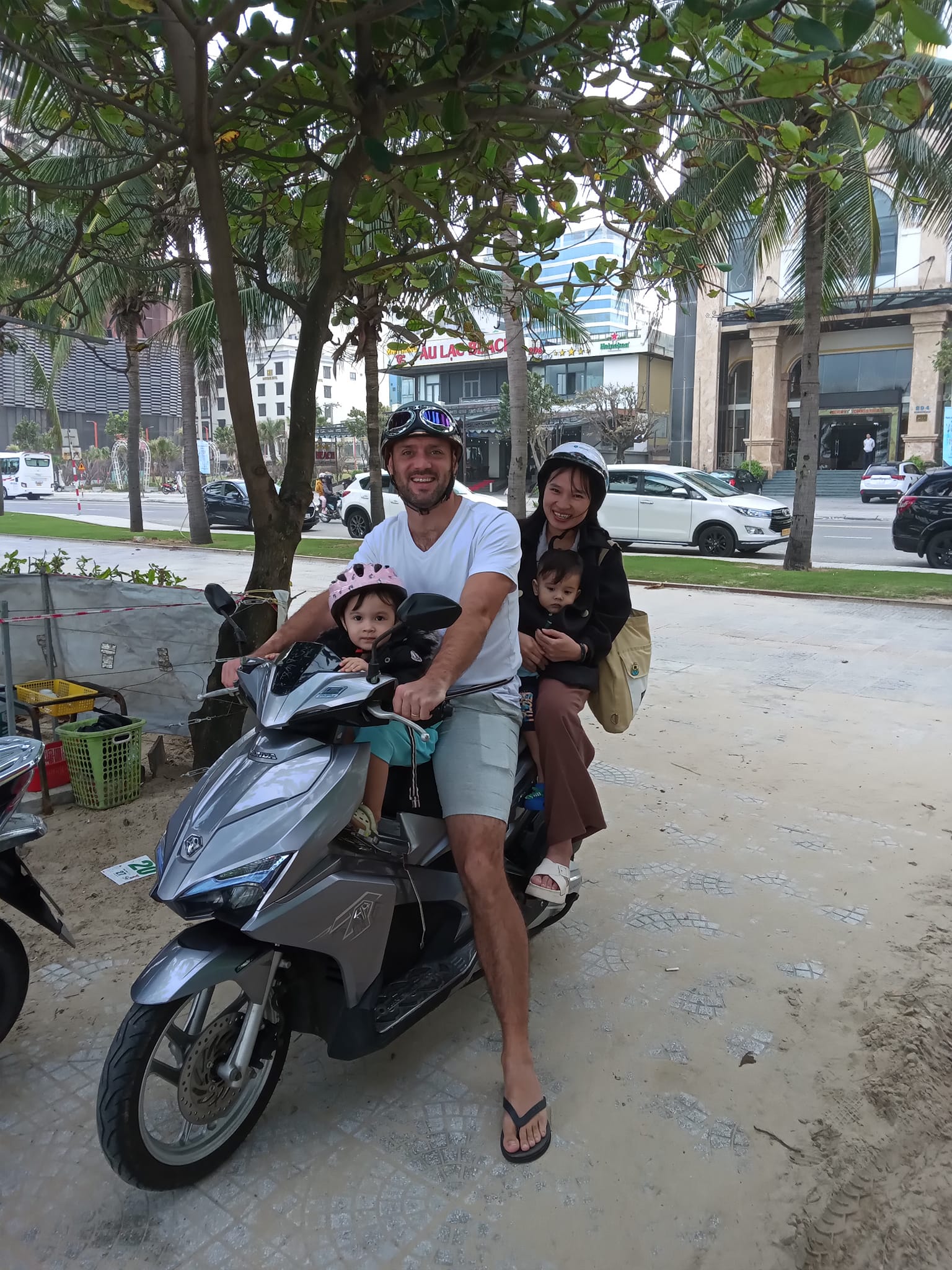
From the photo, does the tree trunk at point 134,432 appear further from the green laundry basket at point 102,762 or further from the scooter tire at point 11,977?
the scooter tire at point 11,977

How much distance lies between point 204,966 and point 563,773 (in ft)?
4.47

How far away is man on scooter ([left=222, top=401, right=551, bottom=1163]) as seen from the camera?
2486 mm

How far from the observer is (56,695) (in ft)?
16.9

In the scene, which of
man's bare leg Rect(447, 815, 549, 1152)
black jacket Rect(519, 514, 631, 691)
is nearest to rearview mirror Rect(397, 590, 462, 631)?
man's bare leg Rect(447, 815, 549, 1152)

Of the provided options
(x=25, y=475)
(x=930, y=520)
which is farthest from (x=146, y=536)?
(x=25, y=475)

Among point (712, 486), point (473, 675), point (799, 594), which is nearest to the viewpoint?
point (473, 675)

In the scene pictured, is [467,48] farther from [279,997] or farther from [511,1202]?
[511,1202]

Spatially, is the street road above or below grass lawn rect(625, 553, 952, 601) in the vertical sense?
above

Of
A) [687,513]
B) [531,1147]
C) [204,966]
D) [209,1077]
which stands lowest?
[531,1147]

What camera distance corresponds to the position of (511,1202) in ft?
7.22

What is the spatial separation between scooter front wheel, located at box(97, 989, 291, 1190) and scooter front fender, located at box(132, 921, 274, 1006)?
66 millimetres

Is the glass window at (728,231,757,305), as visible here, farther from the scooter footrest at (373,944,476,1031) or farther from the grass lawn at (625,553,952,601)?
the scooter footrest at (373,944,476,1031)

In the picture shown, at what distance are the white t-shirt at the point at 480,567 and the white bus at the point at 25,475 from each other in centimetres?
5110

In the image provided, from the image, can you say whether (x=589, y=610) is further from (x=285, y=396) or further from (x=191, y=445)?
(x=285, y=396)
